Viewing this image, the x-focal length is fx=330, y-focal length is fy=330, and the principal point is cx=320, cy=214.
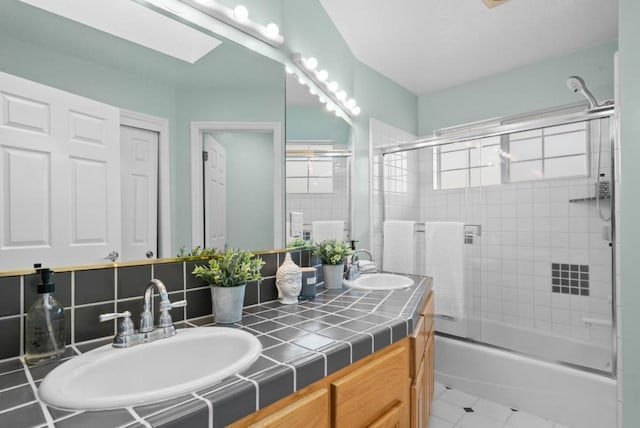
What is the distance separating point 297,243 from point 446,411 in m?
1.41

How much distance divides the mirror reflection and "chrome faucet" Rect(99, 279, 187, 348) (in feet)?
2.63

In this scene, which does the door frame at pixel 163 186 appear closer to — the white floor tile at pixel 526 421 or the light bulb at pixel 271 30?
the light bulb at pixel 271 30

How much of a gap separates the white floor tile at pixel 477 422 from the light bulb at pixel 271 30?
2.28 meters

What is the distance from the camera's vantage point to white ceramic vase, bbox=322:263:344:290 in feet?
5.52

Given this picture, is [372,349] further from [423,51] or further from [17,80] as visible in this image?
[423,51]

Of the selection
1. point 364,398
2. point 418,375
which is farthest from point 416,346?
point 364,398

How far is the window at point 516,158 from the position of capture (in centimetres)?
267

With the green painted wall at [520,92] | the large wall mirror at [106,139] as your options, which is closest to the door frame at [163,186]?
the large wall mirror at [106,139]

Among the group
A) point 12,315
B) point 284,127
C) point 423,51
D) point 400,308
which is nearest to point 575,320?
point 400,308

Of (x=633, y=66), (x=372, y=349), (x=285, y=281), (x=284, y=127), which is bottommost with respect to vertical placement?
(x=372, y=349)

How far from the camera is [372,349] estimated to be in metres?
0.98

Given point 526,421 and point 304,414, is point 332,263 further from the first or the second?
point 526,421

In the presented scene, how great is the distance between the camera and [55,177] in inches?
32.9

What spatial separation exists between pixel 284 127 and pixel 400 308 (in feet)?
3.25
